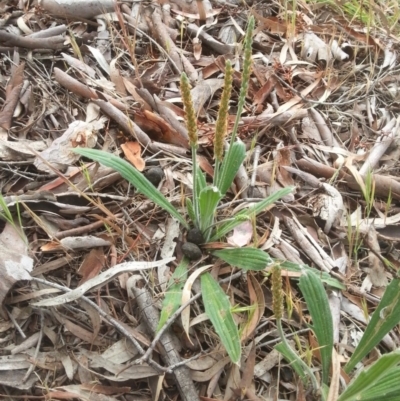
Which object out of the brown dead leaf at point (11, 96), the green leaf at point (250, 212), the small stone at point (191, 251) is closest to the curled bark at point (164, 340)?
the small stone at point (191, 251)

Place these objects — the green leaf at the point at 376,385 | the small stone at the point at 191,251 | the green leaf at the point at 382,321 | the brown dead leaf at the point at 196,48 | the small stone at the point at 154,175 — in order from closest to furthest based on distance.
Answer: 1. the green leaf at the point at 376,385
2. the green leaf at the point at 382,321
3. the small stone at the point at 191,251
4. the small stone at the point at 154,175
5. the brown dead leaf at the point at 196,48

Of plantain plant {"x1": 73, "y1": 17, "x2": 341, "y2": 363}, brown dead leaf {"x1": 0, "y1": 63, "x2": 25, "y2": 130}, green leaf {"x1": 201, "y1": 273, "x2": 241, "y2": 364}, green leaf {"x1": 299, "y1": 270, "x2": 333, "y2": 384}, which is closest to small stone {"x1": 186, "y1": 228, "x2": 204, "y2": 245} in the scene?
plantain plant {"x1": 73, "y1": 17, "x2": 341, "y2": 363}

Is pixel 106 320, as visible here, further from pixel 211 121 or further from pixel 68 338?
pixel 211 121

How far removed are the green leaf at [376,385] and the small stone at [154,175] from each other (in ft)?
2.58

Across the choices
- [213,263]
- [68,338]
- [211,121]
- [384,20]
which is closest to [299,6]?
[384,20]

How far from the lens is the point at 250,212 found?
55.2 inches

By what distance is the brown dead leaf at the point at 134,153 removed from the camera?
160cm

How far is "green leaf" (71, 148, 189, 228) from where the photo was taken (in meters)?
1.36

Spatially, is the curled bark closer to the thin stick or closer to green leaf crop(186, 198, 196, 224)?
the thin stick

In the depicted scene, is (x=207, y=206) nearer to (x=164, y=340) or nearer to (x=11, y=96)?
(x=164, y=340)

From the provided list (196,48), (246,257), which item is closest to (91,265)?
(246,257)

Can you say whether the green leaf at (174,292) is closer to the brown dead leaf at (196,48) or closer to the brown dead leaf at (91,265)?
the brown dead leaf at (91,265)

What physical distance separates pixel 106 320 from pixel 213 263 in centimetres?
33

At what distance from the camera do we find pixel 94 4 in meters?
1.96
